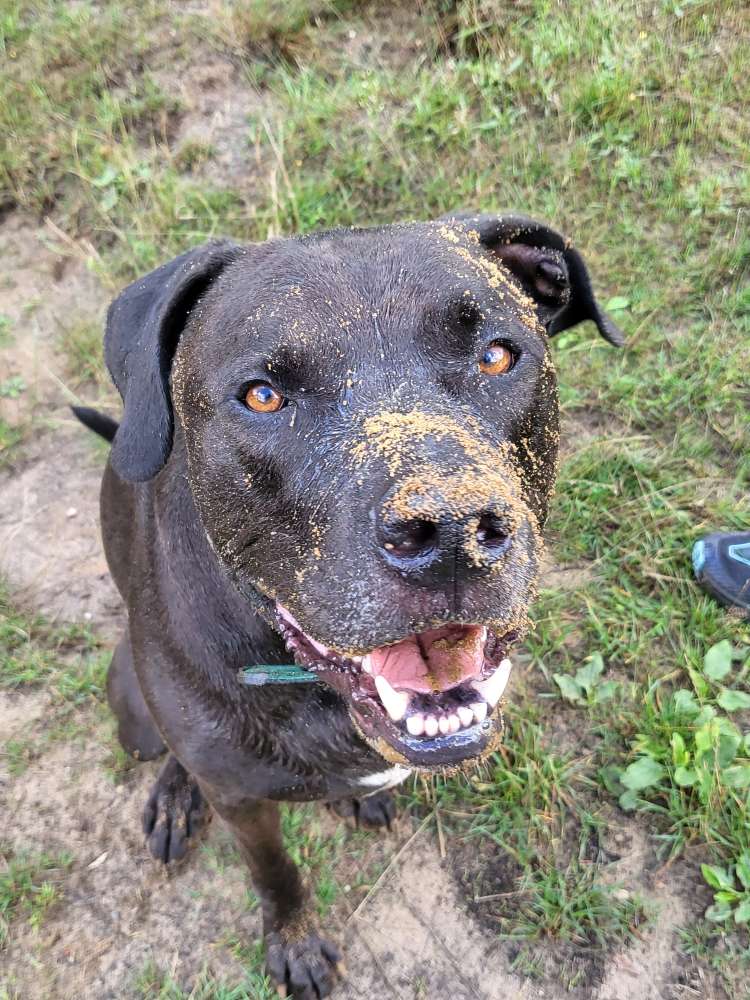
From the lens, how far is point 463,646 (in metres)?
1.77

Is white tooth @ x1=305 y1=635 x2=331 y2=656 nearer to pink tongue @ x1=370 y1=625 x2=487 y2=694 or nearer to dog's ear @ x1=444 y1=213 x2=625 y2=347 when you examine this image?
pink tongue @ x1=370 y1=625 x2=487 y2=694

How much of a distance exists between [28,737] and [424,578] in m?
2.57

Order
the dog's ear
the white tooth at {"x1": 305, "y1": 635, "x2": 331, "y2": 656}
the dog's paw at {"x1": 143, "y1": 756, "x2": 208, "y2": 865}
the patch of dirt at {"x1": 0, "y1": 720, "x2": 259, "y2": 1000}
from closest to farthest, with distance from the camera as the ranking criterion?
the white tooth at {"x1": 305, "y1": 635, "x2": 331, "y2": 656}, the dog's ear, the patch of dirt at {"x1": 0, "y1": 720, "x2": 259, "y2": 1000}, the dog's paw at {"x1": 143, "y1": 756, "x2": 208, "y2": 865}

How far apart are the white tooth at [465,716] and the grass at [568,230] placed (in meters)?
1.38

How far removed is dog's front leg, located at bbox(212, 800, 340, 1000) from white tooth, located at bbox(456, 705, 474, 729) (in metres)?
1.08

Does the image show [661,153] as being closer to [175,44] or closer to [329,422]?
[175,44]

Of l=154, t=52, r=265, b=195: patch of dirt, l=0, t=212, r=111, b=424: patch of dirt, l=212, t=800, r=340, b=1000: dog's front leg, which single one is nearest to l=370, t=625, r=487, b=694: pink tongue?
l=212, t=800, r=340, b=1000: dog's front leg

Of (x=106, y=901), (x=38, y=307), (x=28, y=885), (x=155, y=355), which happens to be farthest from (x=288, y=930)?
(x=38, y=307)

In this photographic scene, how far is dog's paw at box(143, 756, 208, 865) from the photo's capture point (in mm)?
2990

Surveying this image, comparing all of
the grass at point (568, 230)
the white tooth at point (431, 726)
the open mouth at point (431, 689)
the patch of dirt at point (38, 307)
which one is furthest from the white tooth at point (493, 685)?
the patch of dirt at point (38, 307)

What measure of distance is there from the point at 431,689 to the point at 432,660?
0.06 metres

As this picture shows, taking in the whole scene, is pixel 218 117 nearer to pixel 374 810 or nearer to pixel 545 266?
pixel 545 266

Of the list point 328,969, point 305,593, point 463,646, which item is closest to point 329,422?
point 305,593

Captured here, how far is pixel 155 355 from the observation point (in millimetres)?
2014
